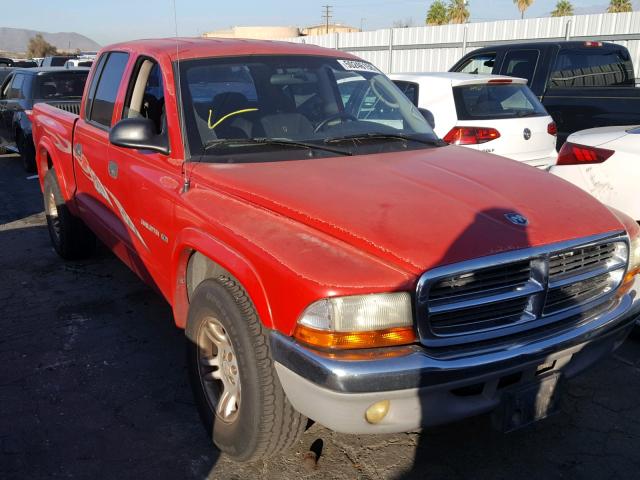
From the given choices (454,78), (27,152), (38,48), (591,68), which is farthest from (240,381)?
(38,48)

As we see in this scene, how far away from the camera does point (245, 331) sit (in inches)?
101

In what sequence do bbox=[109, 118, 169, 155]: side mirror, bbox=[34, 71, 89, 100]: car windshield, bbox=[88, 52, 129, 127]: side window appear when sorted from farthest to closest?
bbox=[34, 71, 89, 100]: car windshield < bbox=[88, 52, 129, 127]: side window < bbox=[109, 118, 169, 155]: side mirror

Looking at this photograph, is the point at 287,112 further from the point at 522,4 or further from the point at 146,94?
the point at 522,4

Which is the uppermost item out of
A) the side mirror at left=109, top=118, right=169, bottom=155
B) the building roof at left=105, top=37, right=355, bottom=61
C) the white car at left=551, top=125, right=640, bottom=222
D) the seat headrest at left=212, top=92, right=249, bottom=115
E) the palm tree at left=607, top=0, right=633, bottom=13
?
the palm tree at left=607, top=0, right=633, bottom=13

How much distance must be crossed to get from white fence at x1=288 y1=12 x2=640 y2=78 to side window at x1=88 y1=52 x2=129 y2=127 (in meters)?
13.9

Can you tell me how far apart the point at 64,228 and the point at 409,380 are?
173 inches

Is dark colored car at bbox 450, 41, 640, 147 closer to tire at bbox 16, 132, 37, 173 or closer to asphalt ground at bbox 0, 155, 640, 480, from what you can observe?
asphalt ground at bbox 0, 155, 640, 480

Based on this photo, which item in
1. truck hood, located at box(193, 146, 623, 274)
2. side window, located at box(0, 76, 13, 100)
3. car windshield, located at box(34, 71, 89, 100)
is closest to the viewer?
truck hood, located at box(193, 146, 623, 274)

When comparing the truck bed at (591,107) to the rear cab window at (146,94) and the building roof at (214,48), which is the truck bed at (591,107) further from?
the rear cab window at (146,94)

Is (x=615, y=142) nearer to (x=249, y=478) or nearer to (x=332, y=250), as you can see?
(x=332, y=250)

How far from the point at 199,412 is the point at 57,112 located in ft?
12.3

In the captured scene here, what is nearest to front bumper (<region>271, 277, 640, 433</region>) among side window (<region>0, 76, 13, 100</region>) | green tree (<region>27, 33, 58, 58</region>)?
side window (<region>0, 76, 13, 100</region>)

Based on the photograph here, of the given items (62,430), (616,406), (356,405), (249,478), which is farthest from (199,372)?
(616,406)

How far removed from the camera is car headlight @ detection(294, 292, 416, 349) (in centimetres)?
227
